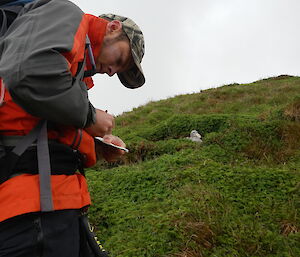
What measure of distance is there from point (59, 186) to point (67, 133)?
1.19 feet

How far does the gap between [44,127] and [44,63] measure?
469 millimetres

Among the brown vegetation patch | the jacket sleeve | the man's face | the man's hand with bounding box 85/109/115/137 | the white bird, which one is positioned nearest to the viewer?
the jacket sleeve

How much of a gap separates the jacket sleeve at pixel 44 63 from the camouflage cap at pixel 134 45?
0.71 meters

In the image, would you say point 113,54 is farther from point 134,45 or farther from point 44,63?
point 44,63

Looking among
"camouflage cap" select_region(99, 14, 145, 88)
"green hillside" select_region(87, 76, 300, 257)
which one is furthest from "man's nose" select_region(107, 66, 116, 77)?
"green hillside" select_region(87, 76, 300, 257)

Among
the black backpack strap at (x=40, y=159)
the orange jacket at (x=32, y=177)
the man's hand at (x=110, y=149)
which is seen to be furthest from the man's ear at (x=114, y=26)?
the black backpack strap at (x=40, y=159)

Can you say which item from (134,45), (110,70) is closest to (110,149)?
(110,70)

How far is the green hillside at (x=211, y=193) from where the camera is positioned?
383 centimetres

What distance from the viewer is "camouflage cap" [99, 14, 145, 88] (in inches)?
107

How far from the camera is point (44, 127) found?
7.01ft

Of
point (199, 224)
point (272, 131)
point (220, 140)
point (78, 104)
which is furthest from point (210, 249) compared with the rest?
point (272, 131)

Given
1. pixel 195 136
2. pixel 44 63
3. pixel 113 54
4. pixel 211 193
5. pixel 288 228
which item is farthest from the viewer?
pixel 195 136

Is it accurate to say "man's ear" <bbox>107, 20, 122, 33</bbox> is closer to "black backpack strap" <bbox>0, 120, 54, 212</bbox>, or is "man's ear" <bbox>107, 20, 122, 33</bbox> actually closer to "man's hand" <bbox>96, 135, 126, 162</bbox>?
"man's hand" <bbox>96, 135, 126, 162</bbox>

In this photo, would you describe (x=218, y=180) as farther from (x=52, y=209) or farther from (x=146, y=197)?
(x=52, y=209)
